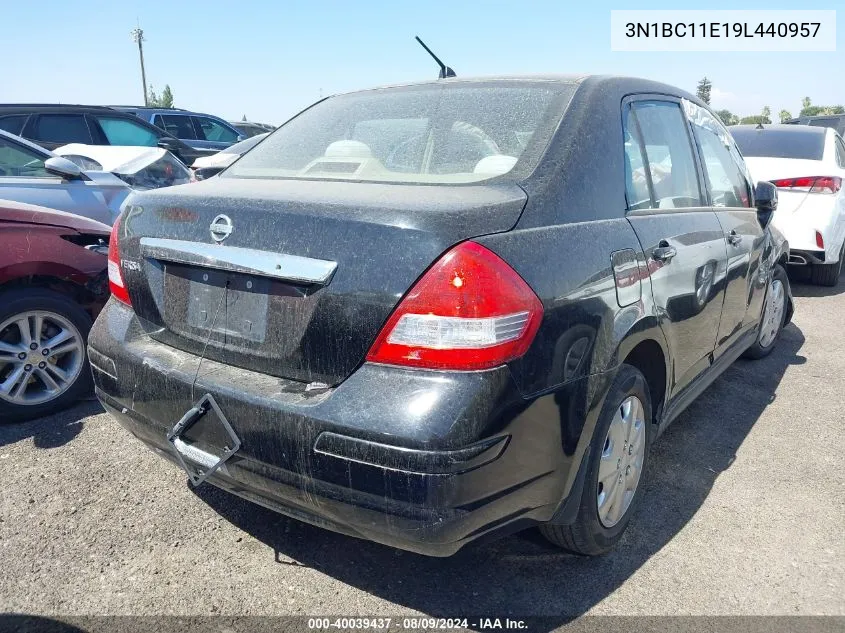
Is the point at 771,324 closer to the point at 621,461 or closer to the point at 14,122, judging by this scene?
the point at 621,461

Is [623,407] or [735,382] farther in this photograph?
[735,382]

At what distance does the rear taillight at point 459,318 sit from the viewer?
1854 millimetres

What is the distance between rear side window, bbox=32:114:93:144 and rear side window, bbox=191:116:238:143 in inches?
199

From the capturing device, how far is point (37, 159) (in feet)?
16.7

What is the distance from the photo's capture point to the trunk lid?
1.91 m

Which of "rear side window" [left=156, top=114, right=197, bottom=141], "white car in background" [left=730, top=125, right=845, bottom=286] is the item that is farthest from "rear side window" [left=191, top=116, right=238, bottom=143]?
"white car in background" [left=730, top=125, right=845, bottom=286]

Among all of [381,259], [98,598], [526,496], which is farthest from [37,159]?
[526,496]

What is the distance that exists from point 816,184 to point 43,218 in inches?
252

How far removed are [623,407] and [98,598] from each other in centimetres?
186

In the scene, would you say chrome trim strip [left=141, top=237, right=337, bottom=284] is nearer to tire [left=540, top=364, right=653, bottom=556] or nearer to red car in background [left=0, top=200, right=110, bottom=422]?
tire [left=540, top=364, right=653, bottom=556]

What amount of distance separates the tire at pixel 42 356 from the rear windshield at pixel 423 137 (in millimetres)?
1408

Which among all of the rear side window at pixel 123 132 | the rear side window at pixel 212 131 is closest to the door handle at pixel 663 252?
the rear side window at pixel 123 132

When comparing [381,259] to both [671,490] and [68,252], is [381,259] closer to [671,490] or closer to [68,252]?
[671,490]

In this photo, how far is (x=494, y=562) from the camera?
255 cm
